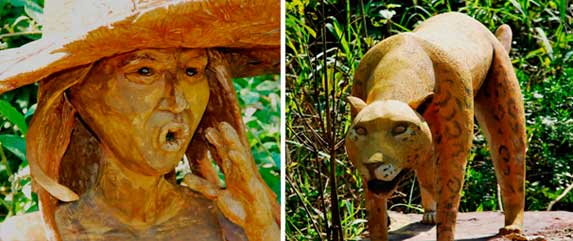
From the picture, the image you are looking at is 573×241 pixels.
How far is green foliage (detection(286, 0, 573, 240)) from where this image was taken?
3326mm

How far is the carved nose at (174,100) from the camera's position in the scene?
5.44 ft

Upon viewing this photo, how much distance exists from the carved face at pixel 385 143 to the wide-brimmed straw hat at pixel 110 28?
0.60m

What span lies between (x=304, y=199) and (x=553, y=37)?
5.84 feet

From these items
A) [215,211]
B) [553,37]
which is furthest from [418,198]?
[215,211]

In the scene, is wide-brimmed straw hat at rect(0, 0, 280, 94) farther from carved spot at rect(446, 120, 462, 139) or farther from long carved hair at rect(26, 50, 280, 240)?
carved spot at rect(446, 120, 462, 139)

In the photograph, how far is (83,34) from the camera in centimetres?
154

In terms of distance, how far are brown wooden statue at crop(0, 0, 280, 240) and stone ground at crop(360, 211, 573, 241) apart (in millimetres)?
1150

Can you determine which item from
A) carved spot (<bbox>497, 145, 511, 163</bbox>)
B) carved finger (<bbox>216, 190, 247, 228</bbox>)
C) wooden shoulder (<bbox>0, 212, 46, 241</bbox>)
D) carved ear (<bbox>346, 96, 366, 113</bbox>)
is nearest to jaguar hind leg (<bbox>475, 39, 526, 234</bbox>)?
carved spot (<bbox>497, 145, 511, 163</bbox>)

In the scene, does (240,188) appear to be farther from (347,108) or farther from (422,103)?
(347,108)

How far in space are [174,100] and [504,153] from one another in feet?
4.36

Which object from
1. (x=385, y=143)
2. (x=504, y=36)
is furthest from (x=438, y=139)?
(x=504, y=36)

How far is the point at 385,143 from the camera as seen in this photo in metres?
2.14

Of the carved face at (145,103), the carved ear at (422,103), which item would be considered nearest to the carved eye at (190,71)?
the carved face at (145,103)

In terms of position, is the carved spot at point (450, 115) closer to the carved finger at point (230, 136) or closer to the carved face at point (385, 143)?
the carved face at point (385, 143)
